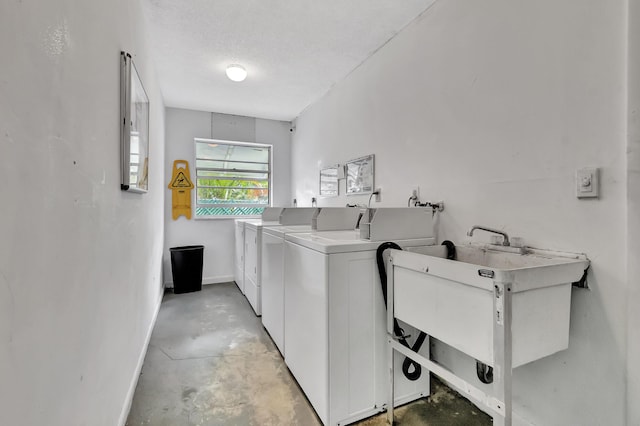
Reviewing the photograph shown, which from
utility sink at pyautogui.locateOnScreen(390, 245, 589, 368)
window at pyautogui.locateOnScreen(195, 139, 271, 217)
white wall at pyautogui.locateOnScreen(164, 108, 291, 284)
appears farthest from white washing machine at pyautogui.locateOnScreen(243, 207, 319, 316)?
utility sink at pyautogui.locateOnScreen(390, 245, 589, 368)

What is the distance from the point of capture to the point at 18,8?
0.66 m

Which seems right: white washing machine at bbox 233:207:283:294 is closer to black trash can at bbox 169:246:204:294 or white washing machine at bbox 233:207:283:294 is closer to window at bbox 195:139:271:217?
black trash can at bbox 169:246:204:294

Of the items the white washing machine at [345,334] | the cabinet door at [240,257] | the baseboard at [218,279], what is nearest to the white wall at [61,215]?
the white washing machine at [345,334]

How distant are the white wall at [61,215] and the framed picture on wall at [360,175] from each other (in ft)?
6.57

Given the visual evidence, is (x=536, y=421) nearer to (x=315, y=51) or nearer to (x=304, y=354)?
(x=304, y=354)

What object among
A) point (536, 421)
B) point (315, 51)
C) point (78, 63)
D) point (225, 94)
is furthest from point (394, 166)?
point (225, 94)

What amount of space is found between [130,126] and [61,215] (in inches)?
37.5

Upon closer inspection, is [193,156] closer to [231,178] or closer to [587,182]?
[231,178]

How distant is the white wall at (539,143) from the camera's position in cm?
122

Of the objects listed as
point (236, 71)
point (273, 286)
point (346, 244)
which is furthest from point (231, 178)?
point (346, 244)

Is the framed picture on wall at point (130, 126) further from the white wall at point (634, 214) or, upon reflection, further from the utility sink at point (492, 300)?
the white wall at point (634, 214)

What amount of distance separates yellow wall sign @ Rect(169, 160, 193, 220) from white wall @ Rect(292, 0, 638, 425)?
3341 millimetres

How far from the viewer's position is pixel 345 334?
5.14 ft

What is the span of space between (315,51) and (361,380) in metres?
2.73
